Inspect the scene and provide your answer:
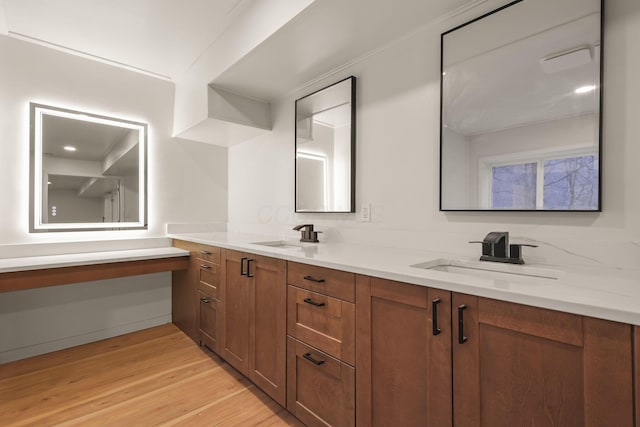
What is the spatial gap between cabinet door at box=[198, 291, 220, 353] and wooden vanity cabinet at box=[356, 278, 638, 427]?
136 cm

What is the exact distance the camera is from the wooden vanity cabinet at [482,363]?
2.34 feet

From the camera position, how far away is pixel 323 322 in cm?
139

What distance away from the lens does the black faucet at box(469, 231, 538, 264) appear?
4.23ft

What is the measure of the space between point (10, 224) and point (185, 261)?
1.28 meters

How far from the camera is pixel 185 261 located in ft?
8.78

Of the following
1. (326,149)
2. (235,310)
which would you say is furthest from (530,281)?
(235,310)

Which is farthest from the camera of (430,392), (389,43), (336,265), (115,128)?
(115,128)

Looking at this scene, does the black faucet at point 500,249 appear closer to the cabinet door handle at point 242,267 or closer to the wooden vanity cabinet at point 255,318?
the wooden vanity cabinet at point 255,318

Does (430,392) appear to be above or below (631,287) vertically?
below

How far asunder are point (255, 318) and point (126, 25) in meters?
2.25

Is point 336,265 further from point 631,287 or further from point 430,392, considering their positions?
point 631,287

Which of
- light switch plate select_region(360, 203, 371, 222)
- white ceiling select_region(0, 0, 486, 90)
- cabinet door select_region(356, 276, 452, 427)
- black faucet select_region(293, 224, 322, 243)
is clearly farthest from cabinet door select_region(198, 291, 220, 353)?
white ceiling select_region(0, 0, 486, 90)

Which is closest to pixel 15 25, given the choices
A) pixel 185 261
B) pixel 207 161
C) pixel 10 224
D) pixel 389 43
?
pixel 10 224

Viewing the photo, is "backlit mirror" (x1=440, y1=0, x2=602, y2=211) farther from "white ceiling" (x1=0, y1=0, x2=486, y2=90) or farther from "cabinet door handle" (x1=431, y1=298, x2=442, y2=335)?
"cabinet door handle" (x1=431, y1=298, x2=442, y2=335)
